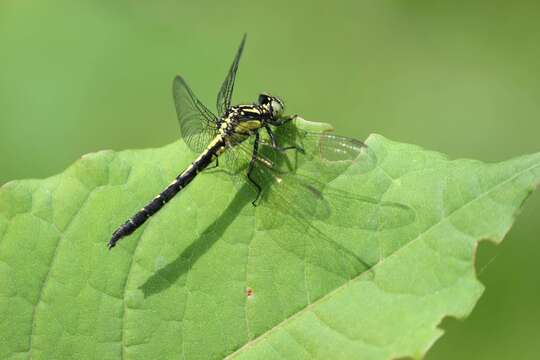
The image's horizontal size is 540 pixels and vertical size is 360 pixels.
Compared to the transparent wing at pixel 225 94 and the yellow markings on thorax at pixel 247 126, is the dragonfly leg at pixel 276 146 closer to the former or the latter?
the yellow markings on thorax at pixel 247 126

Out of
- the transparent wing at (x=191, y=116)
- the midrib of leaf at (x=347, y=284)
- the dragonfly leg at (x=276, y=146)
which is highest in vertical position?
the transparent wing at (x=191, y=116)

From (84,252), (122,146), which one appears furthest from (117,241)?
(122,146)

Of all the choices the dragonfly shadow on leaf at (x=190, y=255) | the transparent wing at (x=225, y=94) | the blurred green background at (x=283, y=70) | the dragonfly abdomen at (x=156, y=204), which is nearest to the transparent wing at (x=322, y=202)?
the dragonfly shadow on leaf at (x=190, y=255)

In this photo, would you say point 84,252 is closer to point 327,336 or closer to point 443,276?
point 327,336

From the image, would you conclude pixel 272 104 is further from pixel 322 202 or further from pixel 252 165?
pixel 322 202

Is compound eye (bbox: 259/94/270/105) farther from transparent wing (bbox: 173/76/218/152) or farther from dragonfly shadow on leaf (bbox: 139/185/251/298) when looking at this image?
dragonfly shadow on leaf (bbox: 139/185/251/298)

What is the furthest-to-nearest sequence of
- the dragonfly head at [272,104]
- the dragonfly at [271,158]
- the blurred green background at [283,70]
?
the blurred green background at [283,70] → the dragonfly head at [272,104] → the dragonfly at [271,158]

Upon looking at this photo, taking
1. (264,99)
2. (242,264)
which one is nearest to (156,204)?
(242,264)

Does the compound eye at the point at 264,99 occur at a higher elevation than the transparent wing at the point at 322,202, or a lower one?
higher
